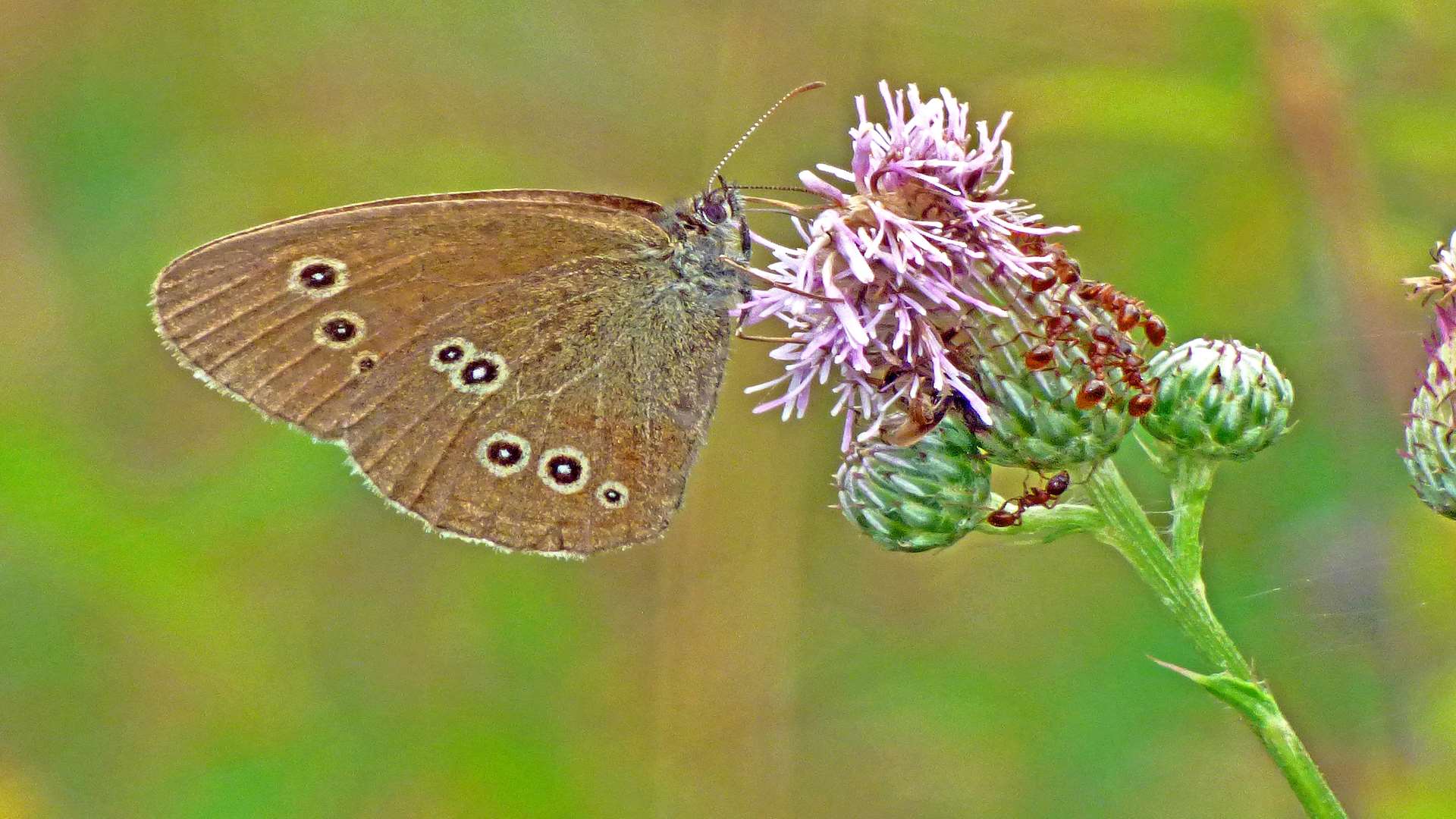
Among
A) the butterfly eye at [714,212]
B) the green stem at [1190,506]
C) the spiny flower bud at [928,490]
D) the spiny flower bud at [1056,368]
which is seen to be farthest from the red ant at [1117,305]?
the butterfly eye at [714,212]

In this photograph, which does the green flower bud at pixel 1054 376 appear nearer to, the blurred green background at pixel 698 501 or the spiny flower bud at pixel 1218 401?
the spiny flower bud at pixel 1218 401

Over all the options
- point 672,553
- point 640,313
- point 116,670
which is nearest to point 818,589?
point 672,553

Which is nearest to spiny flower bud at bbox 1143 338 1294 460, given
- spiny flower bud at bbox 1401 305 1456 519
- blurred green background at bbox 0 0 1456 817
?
spiny flower bud at bbox 1401 305 1456 519

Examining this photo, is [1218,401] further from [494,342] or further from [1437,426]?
[494,342]

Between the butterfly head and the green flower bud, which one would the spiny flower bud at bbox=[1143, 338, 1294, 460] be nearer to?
the green flower bud

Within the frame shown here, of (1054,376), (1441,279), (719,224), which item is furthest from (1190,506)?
(719,224)

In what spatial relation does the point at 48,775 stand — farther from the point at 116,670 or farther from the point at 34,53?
the point at 34,53
